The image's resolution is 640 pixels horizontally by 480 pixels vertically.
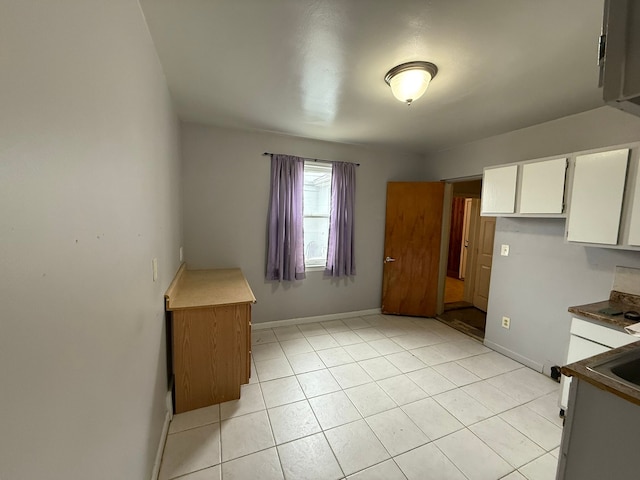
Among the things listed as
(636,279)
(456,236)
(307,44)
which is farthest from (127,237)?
(456,236)

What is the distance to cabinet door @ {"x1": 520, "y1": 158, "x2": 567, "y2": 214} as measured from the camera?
88.0 inches

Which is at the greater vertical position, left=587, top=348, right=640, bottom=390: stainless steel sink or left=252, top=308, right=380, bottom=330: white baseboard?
→ left=587, top=348, right=640, bottom=390: stainless steel sink

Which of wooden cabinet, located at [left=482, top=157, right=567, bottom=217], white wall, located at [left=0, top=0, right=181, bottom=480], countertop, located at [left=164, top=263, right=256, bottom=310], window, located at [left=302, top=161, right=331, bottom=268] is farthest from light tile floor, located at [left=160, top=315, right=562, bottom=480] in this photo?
wooden cabinet, located at [left=482, top=157, right=567, bottom=217]

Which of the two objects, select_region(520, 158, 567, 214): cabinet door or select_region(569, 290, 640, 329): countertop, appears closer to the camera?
select_region(569, 290, 640, 329): countertop

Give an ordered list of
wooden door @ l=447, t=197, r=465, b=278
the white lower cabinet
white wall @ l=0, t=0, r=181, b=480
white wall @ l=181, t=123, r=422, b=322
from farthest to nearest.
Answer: wooden door @ l=447, t=197, r=465, b=278 → white wall @ l=181, t=123, r=422, b=322 → the white lower cabinet → white wall @ l=0, t=0, r=181, b=480

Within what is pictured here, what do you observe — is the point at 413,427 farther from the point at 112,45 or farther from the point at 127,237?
the point at 112,45

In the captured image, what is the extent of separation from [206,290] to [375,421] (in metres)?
1.70

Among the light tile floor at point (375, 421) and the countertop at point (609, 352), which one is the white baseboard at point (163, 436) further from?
the countertop at point (609, 352)

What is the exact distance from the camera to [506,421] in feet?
6.41

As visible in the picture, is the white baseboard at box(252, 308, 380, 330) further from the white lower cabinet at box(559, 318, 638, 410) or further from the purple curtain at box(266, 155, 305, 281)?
the white lower cabinet at box(559, 318, 638, 410)

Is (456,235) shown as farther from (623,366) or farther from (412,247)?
(623,366)

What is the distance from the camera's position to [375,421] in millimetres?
1925

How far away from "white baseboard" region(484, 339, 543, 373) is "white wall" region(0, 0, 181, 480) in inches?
131

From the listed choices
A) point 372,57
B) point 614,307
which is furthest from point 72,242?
point 614,307
